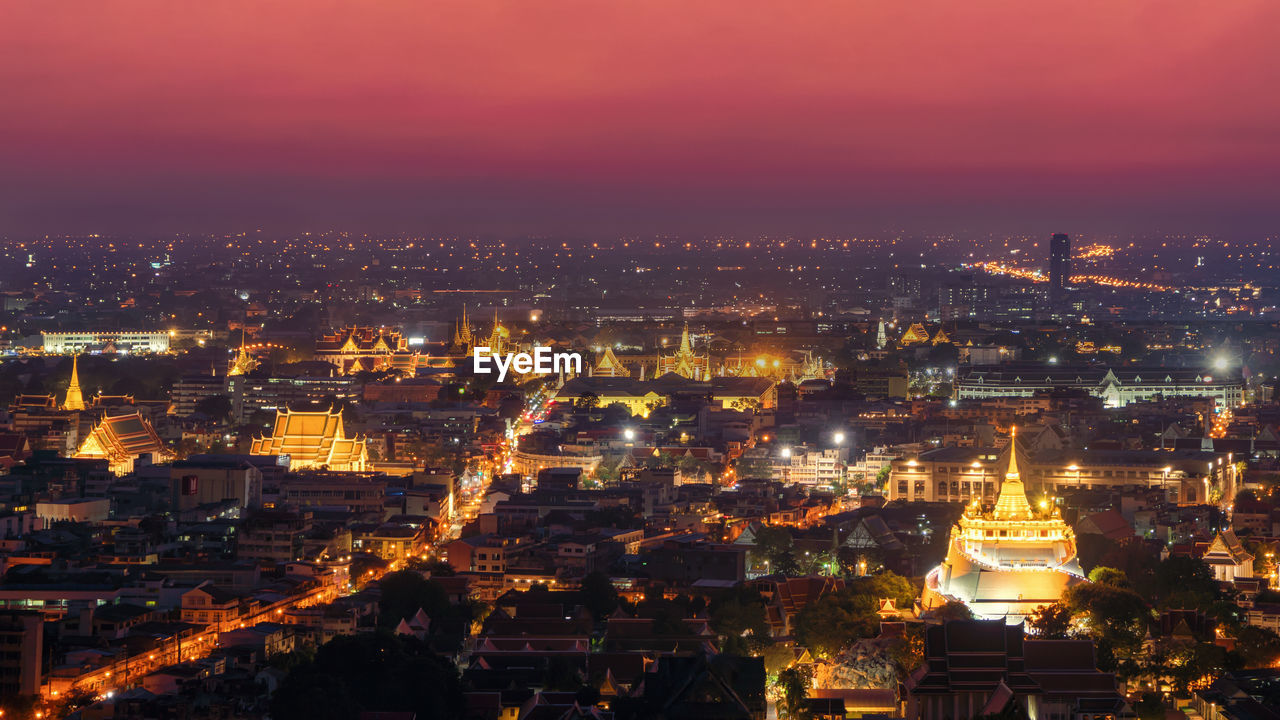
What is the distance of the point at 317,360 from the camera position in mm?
88500

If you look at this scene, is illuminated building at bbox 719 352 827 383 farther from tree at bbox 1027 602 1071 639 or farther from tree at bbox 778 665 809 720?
tree at bbox 778 665 809 720

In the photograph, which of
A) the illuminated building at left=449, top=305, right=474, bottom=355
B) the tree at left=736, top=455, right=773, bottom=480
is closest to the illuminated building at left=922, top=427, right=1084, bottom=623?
the tree at left=736, top=455, right=773, bottom=480

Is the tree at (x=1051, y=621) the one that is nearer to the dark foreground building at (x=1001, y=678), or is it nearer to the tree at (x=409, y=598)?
the dark foreground building at (x=1001, y=678)

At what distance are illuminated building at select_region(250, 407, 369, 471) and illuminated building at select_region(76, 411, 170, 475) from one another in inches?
107

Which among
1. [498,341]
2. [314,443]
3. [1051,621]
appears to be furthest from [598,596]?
[498,341]

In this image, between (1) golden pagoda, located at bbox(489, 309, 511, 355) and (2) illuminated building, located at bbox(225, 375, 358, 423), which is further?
(1) golden pagoda, located at bbox(489, 309, 511, 355)

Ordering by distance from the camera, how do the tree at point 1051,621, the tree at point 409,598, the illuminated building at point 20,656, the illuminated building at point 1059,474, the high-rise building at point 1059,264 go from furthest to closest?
the high-rise building at point 1059,264
the illuminated building at point 1059,474
the tree at point 409,598
the tree at point 1051,621
the illuminated building at point 20,656

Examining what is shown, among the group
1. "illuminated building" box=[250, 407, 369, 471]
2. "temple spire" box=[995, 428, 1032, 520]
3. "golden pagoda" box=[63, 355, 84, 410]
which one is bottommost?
"temple spire" box=[995, 428, 1032, 520]

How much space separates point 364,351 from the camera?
92.2 m

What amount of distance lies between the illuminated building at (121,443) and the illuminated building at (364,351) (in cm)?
3021

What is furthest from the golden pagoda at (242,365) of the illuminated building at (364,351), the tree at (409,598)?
the tree at (409,598)

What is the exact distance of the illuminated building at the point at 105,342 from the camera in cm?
9919

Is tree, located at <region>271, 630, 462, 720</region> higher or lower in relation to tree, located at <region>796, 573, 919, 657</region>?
lower

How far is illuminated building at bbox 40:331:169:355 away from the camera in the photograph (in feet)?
325
